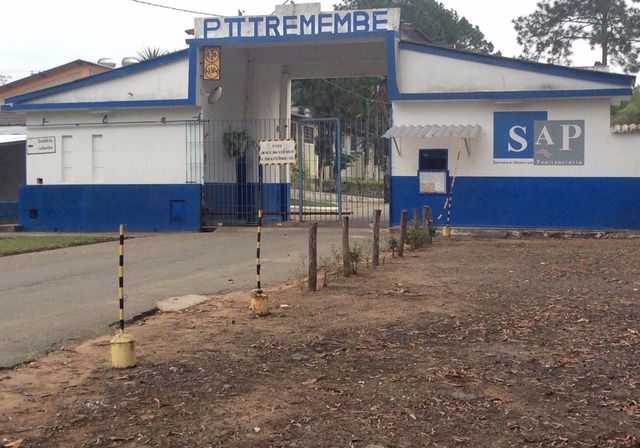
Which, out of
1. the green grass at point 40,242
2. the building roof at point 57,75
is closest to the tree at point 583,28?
the building roof at point 57,75

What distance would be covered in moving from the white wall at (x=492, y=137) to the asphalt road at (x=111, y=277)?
9.86 ft

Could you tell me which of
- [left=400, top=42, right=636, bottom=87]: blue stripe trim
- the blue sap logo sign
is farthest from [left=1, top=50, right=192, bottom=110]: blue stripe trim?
the blue sap logo sign

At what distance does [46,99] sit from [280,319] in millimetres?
17273

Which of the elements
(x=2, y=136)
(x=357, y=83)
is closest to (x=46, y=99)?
(x=2, y=136)

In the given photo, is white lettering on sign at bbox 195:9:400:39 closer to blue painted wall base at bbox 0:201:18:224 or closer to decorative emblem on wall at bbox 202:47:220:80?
decorative emblem on wall at bbox 202:47:220:80

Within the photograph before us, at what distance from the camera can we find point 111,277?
12773mm

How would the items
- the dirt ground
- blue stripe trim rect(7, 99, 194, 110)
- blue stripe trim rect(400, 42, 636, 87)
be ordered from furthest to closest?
blue stripe trim rect(7, 99, 194, 110), blue stripe trim rect(400, 42, 636, 87), the dirt ground

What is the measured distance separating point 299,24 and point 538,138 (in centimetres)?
691

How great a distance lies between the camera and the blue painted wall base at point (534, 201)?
64.5ft

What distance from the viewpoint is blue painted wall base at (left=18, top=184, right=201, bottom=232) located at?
884 inches

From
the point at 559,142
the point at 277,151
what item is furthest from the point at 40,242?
the point at 559,142

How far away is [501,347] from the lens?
723 centimetres

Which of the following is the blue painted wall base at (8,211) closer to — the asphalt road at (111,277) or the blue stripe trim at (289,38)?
the asphalt road at (111,277)

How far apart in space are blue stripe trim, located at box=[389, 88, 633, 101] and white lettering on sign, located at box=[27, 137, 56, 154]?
10136 mm
